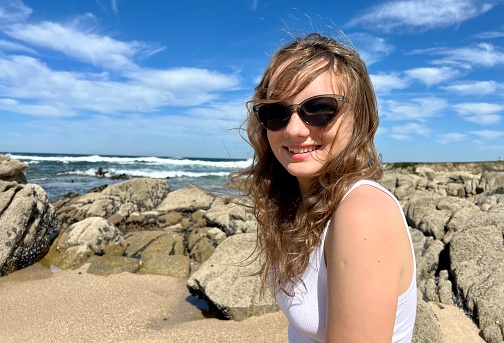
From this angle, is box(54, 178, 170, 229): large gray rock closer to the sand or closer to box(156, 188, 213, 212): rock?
box(156, 188, 213, 212): rock

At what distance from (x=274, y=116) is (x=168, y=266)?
5.81 metres

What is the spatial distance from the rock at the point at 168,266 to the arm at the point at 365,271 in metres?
5.90

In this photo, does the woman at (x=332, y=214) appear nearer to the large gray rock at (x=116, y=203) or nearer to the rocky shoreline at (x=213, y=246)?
the rocky shoreline at (x=213, y=246)

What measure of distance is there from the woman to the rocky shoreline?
3.47ft

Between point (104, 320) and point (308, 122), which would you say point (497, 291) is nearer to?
point (308, 122)

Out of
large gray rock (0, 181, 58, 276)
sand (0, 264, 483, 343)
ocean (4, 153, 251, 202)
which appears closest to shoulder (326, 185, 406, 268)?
ocean (4, 153, 251, 202)

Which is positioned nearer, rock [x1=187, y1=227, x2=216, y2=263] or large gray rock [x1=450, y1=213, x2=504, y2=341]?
Answer: large gray rock [x1=450, y1=213, x2=504, y2=341]

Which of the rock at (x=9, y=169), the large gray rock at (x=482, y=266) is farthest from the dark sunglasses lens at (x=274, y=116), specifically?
the rock at (x=9, y=169)

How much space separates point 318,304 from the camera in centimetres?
145

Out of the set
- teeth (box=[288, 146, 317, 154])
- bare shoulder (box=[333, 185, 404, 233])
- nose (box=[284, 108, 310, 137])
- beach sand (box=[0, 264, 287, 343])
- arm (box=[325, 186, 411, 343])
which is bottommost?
beach sand (box=[0, 264, 287, 343])

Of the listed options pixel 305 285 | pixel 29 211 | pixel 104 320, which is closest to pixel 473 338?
pixel 305 285

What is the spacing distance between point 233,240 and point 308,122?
4547 mm

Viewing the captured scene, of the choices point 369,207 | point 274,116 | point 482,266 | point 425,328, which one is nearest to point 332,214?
point 369,207

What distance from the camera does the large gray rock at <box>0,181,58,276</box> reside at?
6.84m
